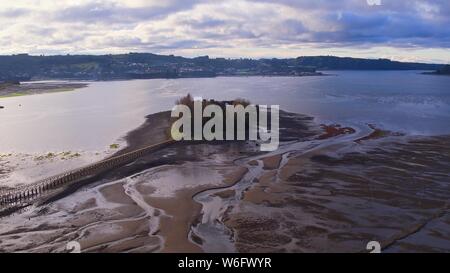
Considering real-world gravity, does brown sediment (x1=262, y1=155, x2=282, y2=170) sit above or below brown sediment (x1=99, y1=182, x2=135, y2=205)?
above

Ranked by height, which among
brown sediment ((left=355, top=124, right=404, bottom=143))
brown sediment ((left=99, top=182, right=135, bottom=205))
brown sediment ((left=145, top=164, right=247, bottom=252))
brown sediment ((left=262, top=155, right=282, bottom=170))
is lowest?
brown sediment ((left=145, top=164, right=247, bottom=252))

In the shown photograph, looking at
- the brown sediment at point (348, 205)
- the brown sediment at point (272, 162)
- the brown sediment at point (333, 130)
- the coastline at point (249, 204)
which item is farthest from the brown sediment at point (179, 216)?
the brown sediment at point (333, 130)

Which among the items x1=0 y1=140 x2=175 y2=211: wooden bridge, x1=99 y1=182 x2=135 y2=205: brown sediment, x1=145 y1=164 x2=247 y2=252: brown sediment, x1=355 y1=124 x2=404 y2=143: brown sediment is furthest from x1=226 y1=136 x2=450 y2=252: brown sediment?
x1=0 y1=140 x2=175 y2=211: wooden bridge

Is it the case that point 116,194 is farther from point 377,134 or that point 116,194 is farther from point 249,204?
point 377,134

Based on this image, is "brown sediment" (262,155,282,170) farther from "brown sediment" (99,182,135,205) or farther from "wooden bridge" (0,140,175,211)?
"brown sediment" (99,182,135,205)

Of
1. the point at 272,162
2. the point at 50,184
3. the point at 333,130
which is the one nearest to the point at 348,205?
the point at 272,162

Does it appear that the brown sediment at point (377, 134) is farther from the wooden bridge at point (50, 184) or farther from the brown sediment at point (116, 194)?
the brown sediment at point (116, 194)
